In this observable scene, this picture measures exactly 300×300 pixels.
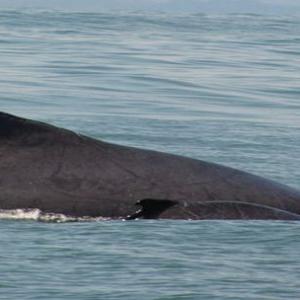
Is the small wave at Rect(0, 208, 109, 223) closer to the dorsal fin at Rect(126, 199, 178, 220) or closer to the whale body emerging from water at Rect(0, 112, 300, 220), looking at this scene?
the whale body emerging from water at Rect(0, 112, 300, 220)

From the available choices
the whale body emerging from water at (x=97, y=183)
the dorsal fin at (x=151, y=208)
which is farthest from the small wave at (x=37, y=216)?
the dorsal fin at (x=151, y=208)

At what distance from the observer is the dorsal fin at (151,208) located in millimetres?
10398

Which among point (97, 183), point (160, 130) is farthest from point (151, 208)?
point (160, 130)

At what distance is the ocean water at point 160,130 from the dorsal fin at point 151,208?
0.14 m

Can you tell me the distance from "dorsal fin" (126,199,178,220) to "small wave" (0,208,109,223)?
0.25m

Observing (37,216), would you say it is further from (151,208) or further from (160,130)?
(160,130)

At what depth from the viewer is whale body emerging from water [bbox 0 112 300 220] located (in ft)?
34.2

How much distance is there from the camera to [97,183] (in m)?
10.6

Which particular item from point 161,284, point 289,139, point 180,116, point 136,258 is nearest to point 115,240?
point 136,258

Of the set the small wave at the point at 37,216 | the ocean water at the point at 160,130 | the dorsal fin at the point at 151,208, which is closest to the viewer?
the ocean water at the point at 160,130

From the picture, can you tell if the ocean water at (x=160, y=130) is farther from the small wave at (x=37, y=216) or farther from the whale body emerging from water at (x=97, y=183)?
the whale body emerging from water at (x=97, y=183)

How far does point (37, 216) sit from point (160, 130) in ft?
21.5

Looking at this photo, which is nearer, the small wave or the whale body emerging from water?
the small wave

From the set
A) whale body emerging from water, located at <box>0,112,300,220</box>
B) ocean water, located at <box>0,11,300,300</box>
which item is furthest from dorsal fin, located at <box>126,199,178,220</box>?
ocean water, located at <box>0,11,300,300</box>
